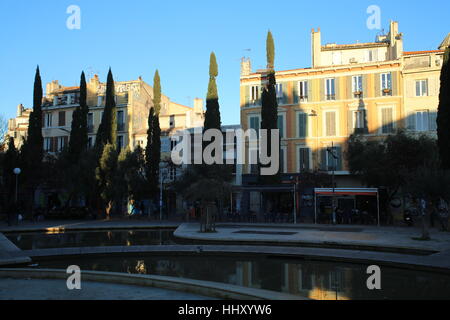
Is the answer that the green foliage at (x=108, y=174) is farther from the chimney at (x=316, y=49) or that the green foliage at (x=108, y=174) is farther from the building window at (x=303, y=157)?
the chimney at (x=316, y=49)

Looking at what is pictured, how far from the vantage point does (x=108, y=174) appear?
111 feet

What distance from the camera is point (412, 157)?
2658 cm

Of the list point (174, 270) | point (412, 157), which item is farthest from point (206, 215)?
point (412, 157)

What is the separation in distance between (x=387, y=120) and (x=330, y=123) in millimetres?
5074

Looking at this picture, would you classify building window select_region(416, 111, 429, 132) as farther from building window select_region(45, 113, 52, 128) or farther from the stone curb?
building window select_region(45, 113, 52, 128)

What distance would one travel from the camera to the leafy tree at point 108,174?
3362cm

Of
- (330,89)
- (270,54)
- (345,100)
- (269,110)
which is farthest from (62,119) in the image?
(345,100)

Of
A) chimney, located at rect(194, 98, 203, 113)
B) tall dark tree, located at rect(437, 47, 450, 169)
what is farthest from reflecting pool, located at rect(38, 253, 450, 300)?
chimney, located at rect(194, 98, 203, 113)

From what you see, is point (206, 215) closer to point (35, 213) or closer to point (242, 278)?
point (242, 278)

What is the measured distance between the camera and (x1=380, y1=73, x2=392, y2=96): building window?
36.8 metres

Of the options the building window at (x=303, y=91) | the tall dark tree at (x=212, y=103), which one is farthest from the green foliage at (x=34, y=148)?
the building window at (x=303, y=91)

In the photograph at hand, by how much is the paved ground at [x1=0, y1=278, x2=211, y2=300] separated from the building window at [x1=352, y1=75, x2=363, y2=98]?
111 feet

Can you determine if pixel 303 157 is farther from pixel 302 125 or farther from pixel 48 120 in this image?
pixel 48 120
